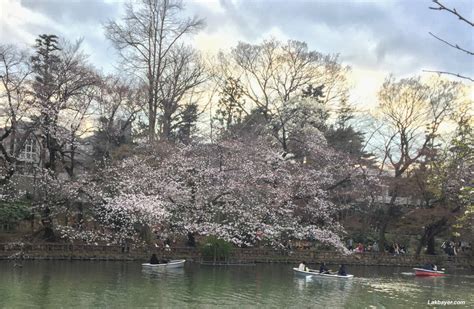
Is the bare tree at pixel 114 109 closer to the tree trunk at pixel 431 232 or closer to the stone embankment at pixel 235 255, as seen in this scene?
the stone embankment at pixel 235 255

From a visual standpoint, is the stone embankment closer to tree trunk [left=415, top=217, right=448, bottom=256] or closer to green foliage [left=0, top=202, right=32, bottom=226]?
tree trunk [left=415, top=217, right=448, bottom=256]

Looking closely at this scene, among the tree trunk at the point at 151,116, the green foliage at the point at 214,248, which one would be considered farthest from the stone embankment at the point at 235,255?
the tree trunk at the point at 151,116

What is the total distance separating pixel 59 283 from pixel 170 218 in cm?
1030

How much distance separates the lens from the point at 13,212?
26.8 metres

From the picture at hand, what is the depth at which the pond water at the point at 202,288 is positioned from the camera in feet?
56.7

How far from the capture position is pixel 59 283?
19781mm

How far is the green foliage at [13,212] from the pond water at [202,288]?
2.99m

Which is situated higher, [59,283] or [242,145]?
[242,145]

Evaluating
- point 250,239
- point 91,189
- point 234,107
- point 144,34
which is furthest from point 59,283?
point 234,107

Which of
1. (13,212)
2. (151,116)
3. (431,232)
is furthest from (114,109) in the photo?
(431,232)

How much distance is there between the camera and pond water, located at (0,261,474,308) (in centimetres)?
1730

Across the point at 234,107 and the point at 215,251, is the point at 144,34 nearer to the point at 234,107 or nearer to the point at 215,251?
the point at 234,107

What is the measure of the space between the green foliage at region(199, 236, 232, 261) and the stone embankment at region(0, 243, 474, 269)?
0.88 meters

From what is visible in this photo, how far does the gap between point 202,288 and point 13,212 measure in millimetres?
12679
